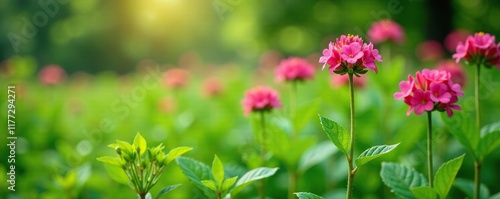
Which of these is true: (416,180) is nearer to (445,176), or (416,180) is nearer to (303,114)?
(445,176)

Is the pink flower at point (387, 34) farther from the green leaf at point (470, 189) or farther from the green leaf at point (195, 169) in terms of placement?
the green leaf at point (195, 169)

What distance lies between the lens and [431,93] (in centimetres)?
145

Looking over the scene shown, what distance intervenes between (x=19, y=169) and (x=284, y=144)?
6.88ft

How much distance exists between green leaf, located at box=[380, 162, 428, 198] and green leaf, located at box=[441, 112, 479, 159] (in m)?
0.23

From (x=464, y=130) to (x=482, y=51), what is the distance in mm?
304

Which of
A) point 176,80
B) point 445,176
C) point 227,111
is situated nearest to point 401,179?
point 445,176

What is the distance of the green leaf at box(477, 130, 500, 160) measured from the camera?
180cm

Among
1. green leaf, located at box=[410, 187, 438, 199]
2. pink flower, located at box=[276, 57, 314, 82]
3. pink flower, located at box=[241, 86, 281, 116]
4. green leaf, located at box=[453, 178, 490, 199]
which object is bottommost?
green leaf, located at box=[453, 178, 490, 199]

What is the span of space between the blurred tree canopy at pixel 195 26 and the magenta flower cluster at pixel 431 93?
7.90 ft

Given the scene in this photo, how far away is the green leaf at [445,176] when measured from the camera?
5.15ft

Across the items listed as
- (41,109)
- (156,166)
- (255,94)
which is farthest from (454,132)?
(41,109)

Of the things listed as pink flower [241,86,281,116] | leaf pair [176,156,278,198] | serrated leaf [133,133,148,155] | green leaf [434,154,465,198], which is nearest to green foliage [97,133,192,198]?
serrated leaf [133,133,148,155]

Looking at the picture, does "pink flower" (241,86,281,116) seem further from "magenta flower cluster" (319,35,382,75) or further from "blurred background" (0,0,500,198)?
"magenta flower cluster" (319,35,382,75)

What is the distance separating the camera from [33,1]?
19125mm
